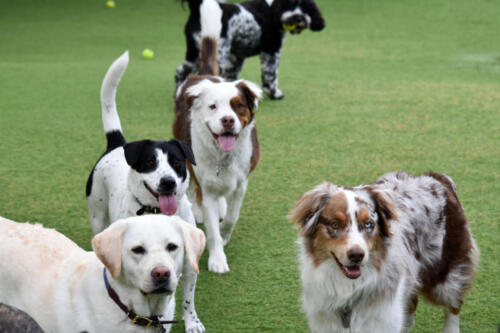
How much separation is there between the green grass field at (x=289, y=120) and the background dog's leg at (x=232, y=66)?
0.72 m

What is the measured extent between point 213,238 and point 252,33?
425cm

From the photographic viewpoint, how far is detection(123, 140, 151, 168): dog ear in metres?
3.36

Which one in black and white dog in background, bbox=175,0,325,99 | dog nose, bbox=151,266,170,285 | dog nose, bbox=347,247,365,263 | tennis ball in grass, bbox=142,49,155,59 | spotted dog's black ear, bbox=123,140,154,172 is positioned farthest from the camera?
tennis ball in grass, bbox=142,49,155,59

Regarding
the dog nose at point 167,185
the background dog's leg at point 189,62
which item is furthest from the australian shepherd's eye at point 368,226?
the background dog's leg at point 189,62

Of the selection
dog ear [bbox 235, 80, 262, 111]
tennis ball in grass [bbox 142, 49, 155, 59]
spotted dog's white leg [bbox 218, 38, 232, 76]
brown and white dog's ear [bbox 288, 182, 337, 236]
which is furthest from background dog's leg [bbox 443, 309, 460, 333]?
tennis ball in grass [bbox 142, 49, 155, 59]

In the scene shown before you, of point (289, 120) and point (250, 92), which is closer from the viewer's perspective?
point (250, 92)

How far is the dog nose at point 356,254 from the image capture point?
2691mm

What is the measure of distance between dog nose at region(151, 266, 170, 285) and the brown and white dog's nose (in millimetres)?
790

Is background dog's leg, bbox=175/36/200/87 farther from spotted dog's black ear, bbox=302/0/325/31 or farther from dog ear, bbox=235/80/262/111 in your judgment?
dog ear, bbox=235/80/262/111

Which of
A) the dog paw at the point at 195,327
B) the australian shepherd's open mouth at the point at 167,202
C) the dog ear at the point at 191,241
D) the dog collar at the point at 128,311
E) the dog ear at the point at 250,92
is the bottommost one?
the dog paw at the point at 195,327

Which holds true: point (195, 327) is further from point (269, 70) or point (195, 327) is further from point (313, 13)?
point (313, 13)

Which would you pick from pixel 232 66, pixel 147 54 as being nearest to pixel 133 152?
pixel 232 66

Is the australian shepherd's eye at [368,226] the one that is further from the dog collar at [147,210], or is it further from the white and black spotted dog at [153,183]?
the dog collar at [147,210]

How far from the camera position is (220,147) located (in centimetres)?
418
